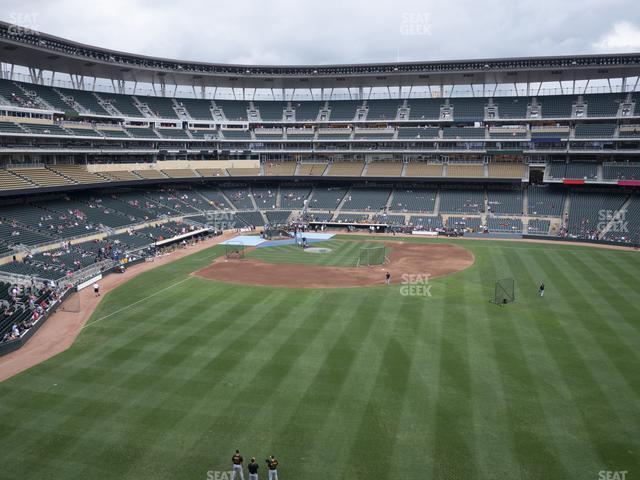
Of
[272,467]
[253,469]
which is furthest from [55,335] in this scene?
[272,467]

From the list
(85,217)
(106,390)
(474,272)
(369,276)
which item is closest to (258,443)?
(106,390)

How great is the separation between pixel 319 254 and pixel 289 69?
40.0 m

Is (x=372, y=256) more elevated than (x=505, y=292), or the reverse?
(x=372, y=256)

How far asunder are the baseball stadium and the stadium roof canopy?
1.48 feet

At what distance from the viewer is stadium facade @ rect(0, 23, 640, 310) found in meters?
53.7

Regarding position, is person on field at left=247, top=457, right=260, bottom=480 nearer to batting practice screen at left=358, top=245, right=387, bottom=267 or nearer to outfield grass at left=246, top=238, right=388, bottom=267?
outfield grass at left=246, top=238, right=388, bottom=267

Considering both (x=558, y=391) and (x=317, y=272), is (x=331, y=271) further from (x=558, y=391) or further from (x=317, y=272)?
(x=558, y=391)

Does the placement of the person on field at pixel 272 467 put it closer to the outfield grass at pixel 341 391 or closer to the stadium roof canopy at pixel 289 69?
the outfield grass at pixel 341 391

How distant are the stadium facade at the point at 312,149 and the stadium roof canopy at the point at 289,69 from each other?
0.27 m

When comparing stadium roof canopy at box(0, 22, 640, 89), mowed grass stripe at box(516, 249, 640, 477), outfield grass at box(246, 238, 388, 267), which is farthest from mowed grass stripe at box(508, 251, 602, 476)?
stadium roof canopy at box(0, 22, 640, 89)

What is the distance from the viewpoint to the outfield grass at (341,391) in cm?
1584

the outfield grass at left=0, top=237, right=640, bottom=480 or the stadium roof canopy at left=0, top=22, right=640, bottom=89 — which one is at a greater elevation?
the stadium roof canopy at left=0, top=22, right=640, bottom=89

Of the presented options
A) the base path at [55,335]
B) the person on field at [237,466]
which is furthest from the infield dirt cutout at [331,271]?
the person on field at [237,466]

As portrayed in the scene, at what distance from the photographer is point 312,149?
81.0 meters
